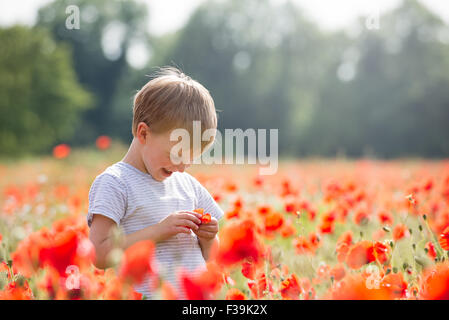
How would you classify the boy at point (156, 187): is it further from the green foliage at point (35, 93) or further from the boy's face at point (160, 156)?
the green foliage at point (35, 93)

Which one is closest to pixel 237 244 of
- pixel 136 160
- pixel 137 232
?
pixel 137 232

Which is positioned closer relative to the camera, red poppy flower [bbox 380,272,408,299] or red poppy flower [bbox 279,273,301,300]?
red poppy flower [bbox 380,272,408,299]

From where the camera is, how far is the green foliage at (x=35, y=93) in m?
17.2

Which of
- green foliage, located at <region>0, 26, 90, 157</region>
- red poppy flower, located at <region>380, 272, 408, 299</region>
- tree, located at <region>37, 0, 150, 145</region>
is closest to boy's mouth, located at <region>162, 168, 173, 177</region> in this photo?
red poppy flower, located at <region>380, 272, 408, 299</region>

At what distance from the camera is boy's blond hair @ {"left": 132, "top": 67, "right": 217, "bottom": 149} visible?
1523 mm

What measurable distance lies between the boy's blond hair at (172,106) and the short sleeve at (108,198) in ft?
0.61

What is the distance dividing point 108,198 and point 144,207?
134 millimetres

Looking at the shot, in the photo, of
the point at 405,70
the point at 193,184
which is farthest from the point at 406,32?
the point at 193,184

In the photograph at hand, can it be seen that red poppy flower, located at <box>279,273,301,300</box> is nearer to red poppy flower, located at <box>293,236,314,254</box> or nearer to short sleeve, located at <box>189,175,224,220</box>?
red poppy flower, located at <box>293,236,314,254</box>

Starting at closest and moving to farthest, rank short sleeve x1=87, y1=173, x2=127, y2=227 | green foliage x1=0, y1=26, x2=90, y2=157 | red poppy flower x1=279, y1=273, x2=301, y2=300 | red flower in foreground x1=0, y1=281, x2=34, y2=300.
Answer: red flower in foreground x1=0, y1=281, x2=34, y2=300 → red poppy flower x1=279, y1=273, x2=301, y2=300 → short sleeve x1=87, y1=173, x2=127, y2=227 → green foliage x1=0, y1=26, x2=90, y2=157

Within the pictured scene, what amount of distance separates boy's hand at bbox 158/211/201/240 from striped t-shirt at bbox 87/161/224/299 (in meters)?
0.13

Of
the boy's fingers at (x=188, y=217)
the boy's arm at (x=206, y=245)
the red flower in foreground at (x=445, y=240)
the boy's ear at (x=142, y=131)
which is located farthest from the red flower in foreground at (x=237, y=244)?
the red flower in foreground at (x=445, y=240)

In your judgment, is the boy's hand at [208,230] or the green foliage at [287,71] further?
the green foliage at [287,71]

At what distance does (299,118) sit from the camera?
2220 cm
